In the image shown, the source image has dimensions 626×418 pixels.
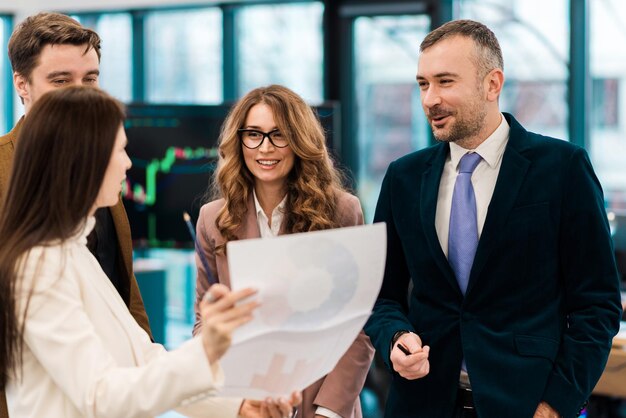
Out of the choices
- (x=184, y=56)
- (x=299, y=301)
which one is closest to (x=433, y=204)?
(x=299, y=301)

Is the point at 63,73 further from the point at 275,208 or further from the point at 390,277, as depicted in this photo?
the point at 390,277

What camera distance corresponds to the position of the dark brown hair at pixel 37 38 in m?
2.07

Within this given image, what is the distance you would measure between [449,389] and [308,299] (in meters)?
0.77

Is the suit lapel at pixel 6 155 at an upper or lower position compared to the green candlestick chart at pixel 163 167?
upper

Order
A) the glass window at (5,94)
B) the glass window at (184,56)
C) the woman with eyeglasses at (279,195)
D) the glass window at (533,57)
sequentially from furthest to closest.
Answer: the glass window at (5,94)
the glass window at (184,56)
the glass window at (533,57)
the woman with eyeglasses at (279,195)

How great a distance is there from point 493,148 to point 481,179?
79 mm

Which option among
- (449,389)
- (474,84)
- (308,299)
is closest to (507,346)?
(449,389)

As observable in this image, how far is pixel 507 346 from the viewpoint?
2.07 meters

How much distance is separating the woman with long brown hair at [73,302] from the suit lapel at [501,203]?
2.57ft

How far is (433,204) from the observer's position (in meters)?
2.17

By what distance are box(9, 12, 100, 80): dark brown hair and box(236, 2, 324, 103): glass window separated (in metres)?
5.43

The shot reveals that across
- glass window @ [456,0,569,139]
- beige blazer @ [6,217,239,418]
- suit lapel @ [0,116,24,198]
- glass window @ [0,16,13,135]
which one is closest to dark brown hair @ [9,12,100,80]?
suit lapel @ [0,116,24,198]

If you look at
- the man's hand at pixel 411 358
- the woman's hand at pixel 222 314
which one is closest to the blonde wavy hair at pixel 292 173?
the man's hand at pixel 411 358

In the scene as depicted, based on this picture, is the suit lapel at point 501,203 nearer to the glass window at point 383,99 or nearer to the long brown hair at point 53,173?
the long brown hair at point 53,173
